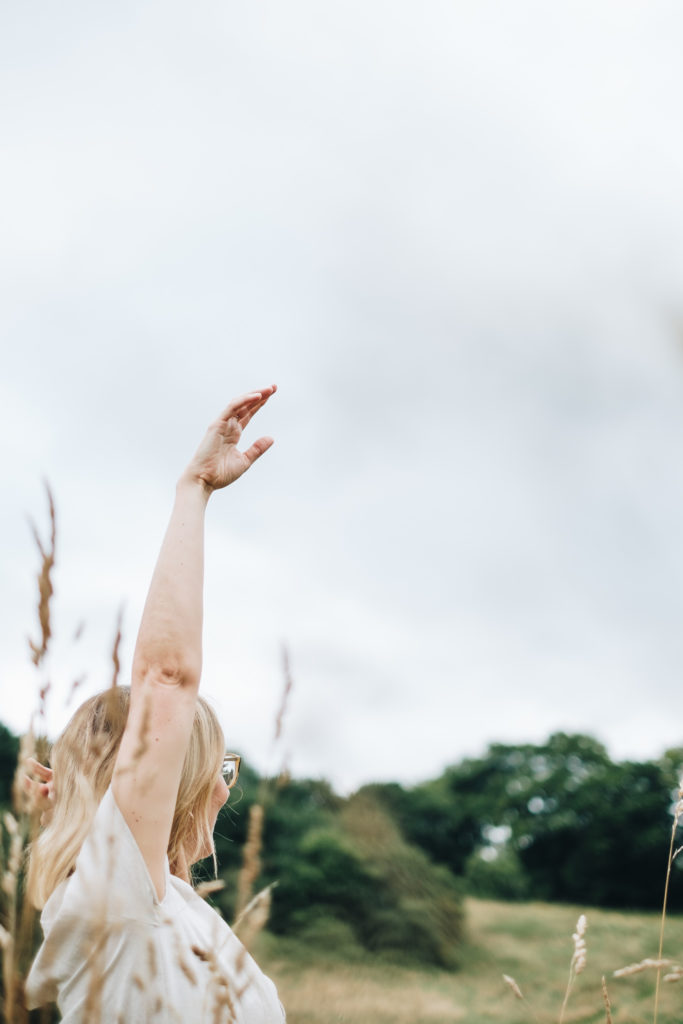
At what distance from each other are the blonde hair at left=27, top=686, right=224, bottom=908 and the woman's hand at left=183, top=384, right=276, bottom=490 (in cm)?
49

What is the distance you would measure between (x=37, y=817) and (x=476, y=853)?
111ft

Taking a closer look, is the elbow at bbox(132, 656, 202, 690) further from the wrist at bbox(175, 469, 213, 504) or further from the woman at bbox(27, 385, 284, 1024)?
the wrist at bbox(175, 469, 213, 504)

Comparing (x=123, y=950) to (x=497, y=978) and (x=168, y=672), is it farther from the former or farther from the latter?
(x=497, y=978)

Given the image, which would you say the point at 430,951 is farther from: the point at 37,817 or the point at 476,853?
the point at 37,817

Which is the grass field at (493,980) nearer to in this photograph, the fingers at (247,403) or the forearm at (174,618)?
the fingers at (247,403)

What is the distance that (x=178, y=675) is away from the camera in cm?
132

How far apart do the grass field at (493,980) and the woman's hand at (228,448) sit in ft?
38.7

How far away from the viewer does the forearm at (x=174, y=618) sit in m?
1.33

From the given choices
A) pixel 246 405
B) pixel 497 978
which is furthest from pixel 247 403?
pixel 497 978

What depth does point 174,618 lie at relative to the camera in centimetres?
135

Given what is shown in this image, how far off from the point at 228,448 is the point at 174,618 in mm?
534

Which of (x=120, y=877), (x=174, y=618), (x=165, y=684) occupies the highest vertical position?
(x=174, y=618)

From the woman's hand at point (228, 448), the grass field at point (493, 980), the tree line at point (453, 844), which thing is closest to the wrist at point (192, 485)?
the woman's hand at point (228, 448)

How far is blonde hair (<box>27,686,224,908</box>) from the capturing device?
4.74 feet
